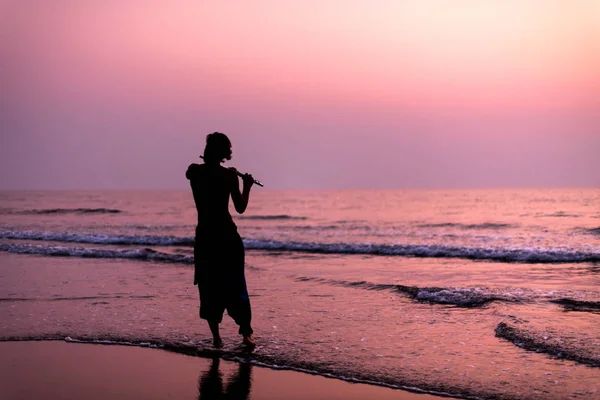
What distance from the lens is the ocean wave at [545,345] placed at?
5.47 m

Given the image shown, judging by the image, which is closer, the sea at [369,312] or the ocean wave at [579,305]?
the sea at [369,312]

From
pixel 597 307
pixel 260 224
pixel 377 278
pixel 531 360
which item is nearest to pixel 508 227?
pixel 260 224

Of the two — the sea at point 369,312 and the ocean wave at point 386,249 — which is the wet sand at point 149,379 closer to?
the sea at point 369,312

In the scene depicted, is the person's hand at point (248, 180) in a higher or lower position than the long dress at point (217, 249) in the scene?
higher

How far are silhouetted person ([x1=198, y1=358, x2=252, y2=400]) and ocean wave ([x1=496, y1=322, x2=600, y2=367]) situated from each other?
2753mm

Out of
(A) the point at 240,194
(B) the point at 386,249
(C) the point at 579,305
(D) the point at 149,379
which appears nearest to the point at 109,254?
(B) the point at 386,249

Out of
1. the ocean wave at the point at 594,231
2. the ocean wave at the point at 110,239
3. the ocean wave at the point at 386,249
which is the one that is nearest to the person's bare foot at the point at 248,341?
the ocean wave at the point at 386,249

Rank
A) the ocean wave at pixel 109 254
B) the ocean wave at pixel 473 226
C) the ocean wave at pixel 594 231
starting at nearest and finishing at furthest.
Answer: the ocean wave at pixel 109 254
the ocean wave at pixel 594 231
the ocean wave at pixel 473 226

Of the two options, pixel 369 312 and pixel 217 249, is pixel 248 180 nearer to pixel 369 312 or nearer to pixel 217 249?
pixel 217 249

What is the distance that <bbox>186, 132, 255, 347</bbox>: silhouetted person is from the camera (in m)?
5.73

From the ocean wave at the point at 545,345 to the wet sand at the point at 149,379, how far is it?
175 centimetres

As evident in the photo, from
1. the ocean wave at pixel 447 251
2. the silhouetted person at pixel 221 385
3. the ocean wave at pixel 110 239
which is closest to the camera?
the silhouetted person at pixel 221 385

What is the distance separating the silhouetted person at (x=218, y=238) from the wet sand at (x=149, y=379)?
22.9 inches

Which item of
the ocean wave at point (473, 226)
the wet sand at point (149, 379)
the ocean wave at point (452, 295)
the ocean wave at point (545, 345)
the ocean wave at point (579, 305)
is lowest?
the wet sand at point (149, 379)
